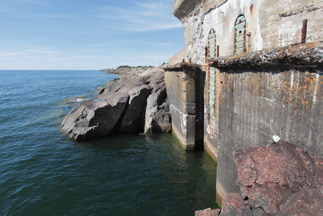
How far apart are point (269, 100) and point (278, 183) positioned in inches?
51.6

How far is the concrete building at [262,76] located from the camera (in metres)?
2.87

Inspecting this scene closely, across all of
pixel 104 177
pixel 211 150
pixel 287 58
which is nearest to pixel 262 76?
pixel 287 58

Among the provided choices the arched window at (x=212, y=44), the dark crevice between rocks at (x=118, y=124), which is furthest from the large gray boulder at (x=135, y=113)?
the arched window at (x=212, y=44)

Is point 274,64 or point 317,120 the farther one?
point 274,64

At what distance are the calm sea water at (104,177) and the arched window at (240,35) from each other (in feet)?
14.5

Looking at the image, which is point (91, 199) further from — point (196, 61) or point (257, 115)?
point (196, 61)

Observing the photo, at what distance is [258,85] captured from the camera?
3.82 metres

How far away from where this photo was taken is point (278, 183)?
9.70 feet

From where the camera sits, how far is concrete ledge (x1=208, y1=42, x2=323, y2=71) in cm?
256

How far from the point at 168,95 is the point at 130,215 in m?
8.29

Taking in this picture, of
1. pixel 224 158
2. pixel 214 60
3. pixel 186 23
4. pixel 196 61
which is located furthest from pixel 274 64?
pixel 186 23

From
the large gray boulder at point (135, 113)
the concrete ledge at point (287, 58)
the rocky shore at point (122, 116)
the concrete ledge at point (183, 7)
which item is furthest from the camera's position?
the large gray boulder at point (135, 113)

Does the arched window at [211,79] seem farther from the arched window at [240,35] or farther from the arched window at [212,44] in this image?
the arched window at [240,35]

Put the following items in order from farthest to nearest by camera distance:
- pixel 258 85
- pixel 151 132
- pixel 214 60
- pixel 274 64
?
pixel 151 132 → pixel 214 60 → pixel 258 85 → pixel 274 64
